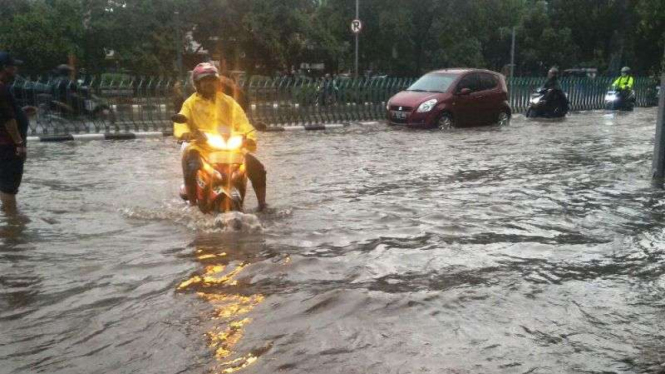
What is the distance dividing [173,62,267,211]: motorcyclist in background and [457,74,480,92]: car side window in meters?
13.0

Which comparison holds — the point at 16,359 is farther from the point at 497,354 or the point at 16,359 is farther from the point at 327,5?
the point at 327,5

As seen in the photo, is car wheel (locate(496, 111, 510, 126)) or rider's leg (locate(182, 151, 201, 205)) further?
car wheel (locate(496, 111, 510, 126))

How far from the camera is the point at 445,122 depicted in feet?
62.5

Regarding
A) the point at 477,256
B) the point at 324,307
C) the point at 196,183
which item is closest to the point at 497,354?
the point at 324,307

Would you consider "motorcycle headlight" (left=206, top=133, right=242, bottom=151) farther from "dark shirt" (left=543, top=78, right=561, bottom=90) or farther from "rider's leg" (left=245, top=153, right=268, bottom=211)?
"dark shirt" (left=543, top=78, right=561, bottom=90)

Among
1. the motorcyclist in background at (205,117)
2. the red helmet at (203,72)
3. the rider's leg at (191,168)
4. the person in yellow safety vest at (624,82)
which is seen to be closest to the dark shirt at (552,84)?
the person in yellow safety vest at (624,82)

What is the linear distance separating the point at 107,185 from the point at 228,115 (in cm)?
321

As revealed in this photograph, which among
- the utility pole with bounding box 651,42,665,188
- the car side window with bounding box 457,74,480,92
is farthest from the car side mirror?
the car side window with bounding box 457,74,480,92

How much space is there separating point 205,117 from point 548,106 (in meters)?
18.2

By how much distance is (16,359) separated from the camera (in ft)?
12.2

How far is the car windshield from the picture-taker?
1947 cm

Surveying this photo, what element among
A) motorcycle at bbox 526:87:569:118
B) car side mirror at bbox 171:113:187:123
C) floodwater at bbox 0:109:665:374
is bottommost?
floodwater at bbox 0:109:665:374

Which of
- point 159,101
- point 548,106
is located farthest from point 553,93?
point 159,101

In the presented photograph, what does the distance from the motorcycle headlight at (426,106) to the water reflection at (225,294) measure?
12.8m
